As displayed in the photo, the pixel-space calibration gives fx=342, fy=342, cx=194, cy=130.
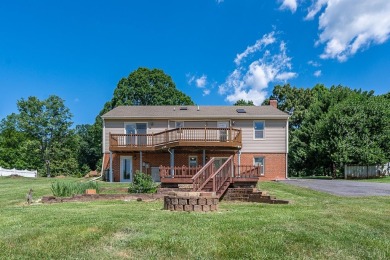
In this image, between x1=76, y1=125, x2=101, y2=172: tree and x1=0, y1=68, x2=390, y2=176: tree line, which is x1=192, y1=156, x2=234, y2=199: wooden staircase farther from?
x1=76, y1=125, x2=101, y2=172: tree

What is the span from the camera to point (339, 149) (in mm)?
28250

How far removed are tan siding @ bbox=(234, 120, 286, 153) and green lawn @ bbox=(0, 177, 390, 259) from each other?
18211 millimetres

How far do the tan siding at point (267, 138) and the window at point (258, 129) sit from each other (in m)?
0.25

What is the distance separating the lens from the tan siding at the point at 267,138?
87.8 feet

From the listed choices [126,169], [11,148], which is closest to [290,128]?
[126,169]

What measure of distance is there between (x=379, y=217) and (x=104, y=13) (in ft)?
67.8

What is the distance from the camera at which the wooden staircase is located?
41.2 feet

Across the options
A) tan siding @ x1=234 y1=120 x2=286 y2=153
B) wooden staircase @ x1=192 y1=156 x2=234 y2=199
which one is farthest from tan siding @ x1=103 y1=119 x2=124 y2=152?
wooden staircase @ x1=192 y1=156 x2=234 y2=199

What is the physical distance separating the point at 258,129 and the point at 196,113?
5.06 m

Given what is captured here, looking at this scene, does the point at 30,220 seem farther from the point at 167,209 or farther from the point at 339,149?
the point at 339,149

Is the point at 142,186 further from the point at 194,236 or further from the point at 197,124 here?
the point at 197,124

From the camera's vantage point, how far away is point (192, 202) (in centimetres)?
896

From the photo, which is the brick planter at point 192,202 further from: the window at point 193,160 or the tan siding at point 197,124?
the tan siding at point 197,124

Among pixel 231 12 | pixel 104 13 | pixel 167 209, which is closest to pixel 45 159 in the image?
pixel 104 13
